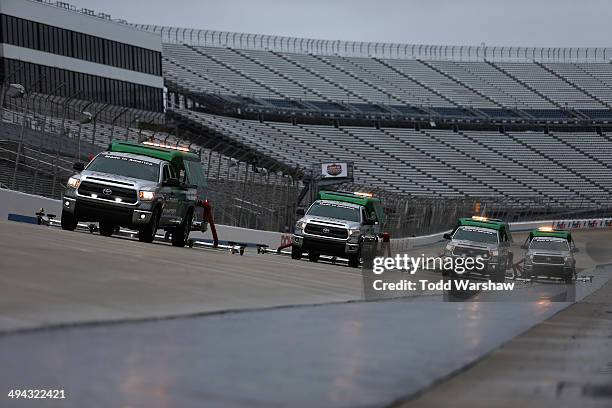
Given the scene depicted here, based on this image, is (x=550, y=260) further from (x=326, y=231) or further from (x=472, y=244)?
(x=326, y=231)

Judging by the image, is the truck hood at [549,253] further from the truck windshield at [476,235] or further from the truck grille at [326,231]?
the truck grille at [326,231]

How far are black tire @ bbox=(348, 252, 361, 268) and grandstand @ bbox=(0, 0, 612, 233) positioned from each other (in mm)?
26896

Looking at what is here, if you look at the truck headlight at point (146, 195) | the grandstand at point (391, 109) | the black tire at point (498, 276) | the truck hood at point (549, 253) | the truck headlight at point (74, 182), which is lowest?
the black tire at point (498, 276)

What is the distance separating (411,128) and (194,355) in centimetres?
8289

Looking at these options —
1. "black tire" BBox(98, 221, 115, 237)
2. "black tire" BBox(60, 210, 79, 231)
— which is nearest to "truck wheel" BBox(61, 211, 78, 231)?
"black tire" BBox(60, 210, 79, 231)

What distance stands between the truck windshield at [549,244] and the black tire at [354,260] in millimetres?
6796

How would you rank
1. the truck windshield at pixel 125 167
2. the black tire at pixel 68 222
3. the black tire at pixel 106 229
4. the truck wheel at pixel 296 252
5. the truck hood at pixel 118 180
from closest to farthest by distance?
the truck hood at pixel 118 180 < the truck windshield at pixel 125 167 < the black tire at pixel 68 222 < the black tire at pixel 106 229 < the truck wheel at pixel 296 252

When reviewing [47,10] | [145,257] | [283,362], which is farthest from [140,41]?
[283,362]

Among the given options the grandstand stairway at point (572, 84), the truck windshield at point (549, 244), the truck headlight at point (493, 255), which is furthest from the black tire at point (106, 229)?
the grandstand stairway at point (572, 84)

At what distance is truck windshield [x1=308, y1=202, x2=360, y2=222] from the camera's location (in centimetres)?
3303

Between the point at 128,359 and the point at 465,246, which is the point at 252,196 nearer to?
the point at 465,246

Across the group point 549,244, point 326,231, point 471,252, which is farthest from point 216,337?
point 549,244

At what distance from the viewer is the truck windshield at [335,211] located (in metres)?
33.0

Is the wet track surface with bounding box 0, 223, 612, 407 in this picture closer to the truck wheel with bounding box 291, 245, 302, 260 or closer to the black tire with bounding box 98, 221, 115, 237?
the black tire with bounding box 98, 221, 115, 237
